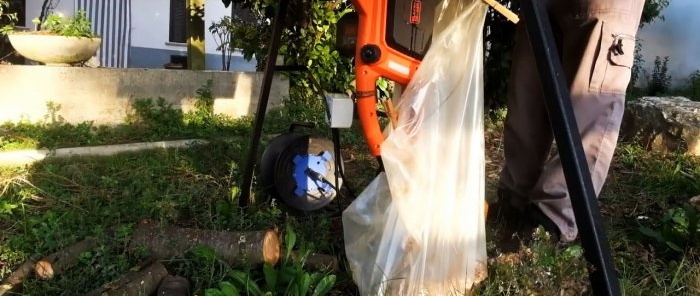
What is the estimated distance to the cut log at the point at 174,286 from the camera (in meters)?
1.69

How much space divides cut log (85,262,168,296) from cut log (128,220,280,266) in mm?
126

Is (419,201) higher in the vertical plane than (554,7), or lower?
lower

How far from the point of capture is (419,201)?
1671 millimetres

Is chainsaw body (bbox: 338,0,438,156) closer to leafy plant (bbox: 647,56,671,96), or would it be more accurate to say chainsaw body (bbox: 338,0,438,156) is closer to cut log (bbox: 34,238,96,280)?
cut log (bbox: 34,238,96,280)

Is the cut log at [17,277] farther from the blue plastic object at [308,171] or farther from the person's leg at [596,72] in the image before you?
the person's leg at [596,72]

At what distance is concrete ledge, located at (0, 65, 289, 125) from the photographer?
4.18 metres

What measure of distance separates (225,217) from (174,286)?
2.26 feet

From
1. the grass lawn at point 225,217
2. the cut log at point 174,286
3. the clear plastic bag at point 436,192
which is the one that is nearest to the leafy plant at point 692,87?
the grass lawn at point 225,217

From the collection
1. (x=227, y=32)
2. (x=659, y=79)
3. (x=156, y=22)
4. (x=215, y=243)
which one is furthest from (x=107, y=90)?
(x=659, y=79)

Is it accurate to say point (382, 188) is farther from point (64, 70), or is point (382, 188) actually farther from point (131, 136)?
point (64, 70)

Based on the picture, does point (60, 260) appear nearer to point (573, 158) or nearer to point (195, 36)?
point (573, 158)

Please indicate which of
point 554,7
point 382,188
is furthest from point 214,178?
point 554,7

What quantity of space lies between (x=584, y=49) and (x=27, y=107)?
3.84 m

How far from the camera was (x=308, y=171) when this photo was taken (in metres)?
2.58
